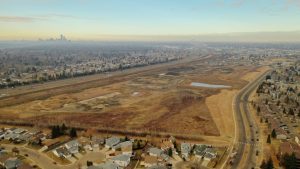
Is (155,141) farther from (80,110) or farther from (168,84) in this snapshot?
(168,84)

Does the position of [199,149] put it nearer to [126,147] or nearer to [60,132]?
[126,147]

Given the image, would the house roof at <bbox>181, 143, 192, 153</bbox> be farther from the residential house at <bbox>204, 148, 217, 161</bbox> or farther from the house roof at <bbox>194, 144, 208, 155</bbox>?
the residential house at <bbox>204, 148, 217, 161</bbox>

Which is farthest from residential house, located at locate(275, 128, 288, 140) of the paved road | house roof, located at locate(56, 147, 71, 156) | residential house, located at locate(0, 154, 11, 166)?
residential house, located at locate(0, 154, 11, 166)

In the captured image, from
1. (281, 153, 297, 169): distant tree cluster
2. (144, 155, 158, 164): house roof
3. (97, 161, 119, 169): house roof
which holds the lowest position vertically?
(144, 155, 158, 164): house roof

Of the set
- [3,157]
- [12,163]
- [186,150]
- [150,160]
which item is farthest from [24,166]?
[186,150]

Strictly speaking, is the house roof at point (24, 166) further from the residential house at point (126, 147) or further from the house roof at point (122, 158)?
the residential house at point (126, 147)

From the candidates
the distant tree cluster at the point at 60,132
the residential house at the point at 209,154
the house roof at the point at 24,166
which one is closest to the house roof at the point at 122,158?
the house roof at the point at 24,166
